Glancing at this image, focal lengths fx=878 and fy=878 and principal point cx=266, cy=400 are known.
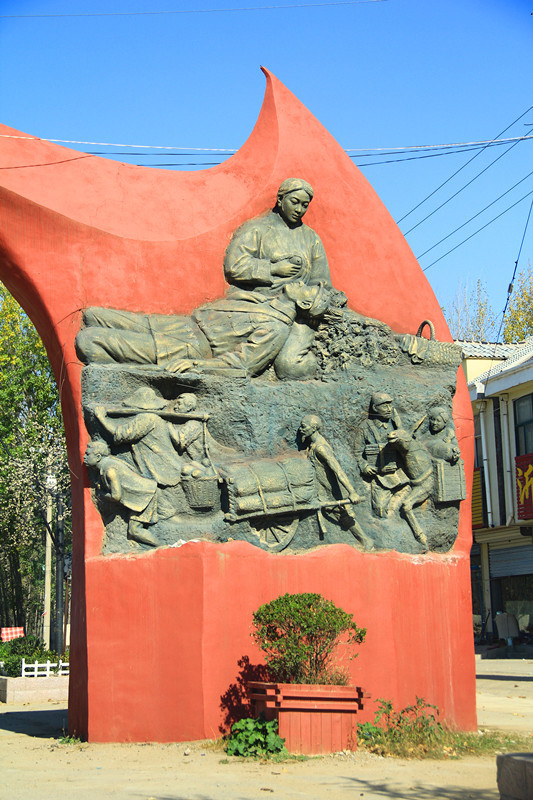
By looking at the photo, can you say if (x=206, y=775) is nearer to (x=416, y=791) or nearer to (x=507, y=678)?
(x=416, y=791)

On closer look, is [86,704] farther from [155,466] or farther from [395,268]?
[395,268]

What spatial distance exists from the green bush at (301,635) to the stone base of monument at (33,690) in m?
7.05

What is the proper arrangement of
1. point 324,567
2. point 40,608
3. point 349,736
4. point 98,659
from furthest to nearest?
point 40,608 → point 324,567 → point 98,659 → point 349,736

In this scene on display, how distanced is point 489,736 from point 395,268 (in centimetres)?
519

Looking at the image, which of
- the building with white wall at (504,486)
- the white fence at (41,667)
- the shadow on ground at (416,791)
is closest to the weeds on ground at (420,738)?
the shadow on ground at (416,791)

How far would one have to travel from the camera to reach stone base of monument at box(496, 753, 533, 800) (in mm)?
4688

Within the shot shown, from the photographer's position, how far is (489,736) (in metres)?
8.73

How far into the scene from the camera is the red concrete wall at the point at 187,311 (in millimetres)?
7996

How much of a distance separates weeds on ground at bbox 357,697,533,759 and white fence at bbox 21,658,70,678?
24.4ft

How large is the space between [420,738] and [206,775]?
7.35 ft

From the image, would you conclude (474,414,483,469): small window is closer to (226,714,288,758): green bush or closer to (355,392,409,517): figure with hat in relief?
(355,392,409,517): figure with hat in relief

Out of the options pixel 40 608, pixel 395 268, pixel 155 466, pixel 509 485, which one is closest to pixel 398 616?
pixel 155 466

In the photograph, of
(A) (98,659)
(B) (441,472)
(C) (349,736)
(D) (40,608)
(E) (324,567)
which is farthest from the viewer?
(D) (40,608)

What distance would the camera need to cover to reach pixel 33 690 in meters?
13.5
